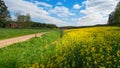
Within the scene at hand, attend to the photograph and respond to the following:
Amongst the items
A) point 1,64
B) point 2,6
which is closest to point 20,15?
point 2,6

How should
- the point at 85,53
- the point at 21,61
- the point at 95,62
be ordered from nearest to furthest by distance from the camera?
the point at 95,62 → the point at 85,53 → the point at 21,61

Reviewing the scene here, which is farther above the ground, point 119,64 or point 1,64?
point 119,64

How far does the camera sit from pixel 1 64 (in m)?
10.6

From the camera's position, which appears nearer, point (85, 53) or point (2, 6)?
point (85, 53)

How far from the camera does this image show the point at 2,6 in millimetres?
89125

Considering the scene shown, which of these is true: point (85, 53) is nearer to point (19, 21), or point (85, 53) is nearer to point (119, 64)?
point (119, 64)

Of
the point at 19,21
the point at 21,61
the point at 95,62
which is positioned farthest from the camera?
the point at 19,21

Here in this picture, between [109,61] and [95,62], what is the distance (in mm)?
541

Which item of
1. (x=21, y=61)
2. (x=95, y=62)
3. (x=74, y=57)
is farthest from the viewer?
(x=21, y=61)

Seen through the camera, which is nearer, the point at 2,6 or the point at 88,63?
the point at 88,63

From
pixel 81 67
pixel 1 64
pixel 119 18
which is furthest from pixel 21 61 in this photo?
pixel 119 18

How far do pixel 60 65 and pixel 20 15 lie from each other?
124 m

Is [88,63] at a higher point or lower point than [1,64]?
higher

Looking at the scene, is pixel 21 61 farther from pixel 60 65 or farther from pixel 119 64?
pixel 119 64
